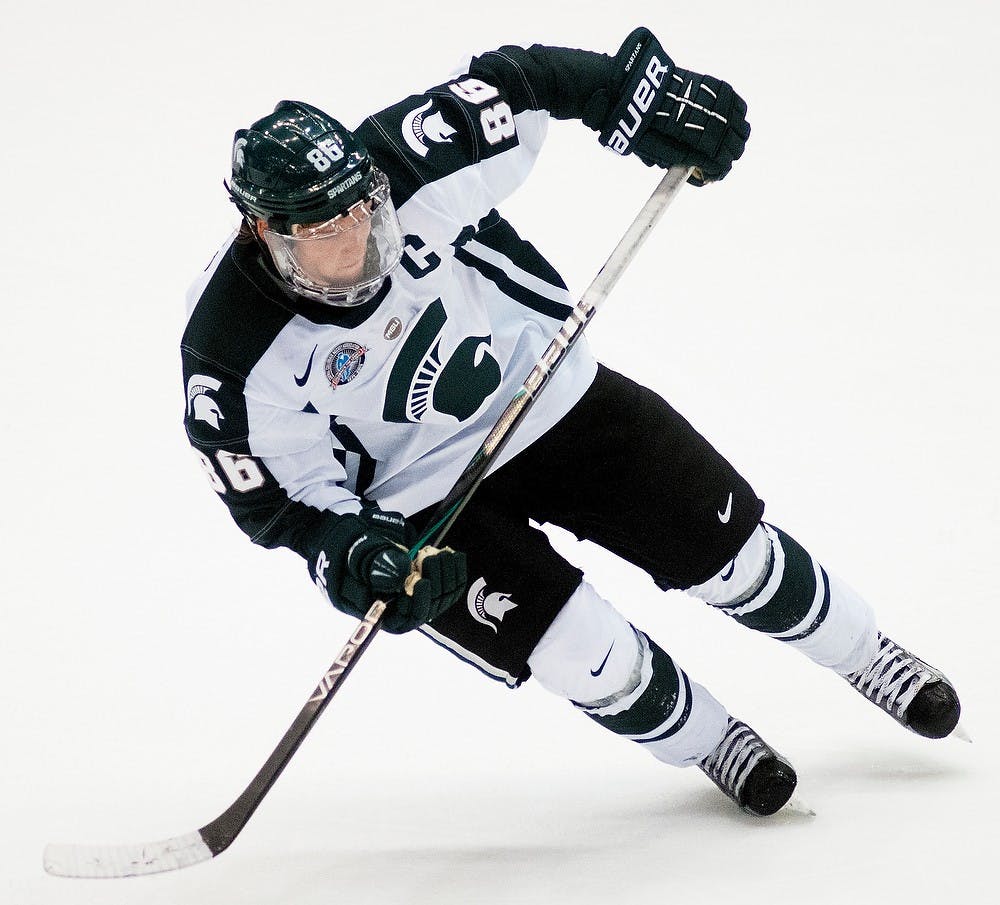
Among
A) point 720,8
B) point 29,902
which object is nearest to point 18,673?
point 29,902

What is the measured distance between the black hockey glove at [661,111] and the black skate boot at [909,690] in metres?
0.98

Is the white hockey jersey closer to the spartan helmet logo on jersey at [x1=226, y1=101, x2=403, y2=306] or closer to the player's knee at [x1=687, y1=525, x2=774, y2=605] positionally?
the spartan helmet logo on jersey at [x1=226, y1=101, x2=403, y2=306]

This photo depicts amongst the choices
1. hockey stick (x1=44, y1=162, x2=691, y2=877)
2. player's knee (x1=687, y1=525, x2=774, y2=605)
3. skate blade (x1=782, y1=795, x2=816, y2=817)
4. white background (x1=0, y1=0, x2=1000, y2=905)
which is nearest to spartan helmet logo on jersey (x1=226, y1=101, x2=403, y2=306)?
hockey stick (x1=44, y1=162, x2=691, y2=877)

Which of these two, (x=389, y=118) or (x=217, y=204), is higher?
(x=389, y=118)

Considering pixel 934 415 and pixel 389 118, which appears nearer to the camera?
pixel 389 118

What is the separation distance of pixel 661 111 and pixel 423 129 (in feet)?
1.42

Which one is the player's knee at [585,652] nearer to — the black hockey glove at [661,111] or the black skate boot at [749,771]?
the black skate boot at [749,771]

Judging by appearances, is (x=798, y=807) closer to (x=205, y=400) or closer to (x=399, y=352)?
(x=399, y=352)

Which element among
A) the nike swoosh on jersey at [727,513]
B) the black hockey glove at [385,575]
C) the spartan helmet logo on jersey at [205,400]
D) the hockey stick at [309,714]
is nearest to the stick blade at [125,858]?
the hockey stick at [309,714]

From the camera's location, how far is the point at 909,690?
2.51m

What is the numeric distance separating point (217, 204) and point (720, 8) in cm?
182

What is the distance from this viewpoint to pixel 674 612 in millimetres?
3289

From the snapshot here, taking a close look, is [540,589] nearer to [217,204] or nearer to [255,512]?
[255,512]

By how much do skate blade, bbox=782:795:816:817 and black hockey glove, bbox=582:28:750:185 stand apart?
1121 mm
